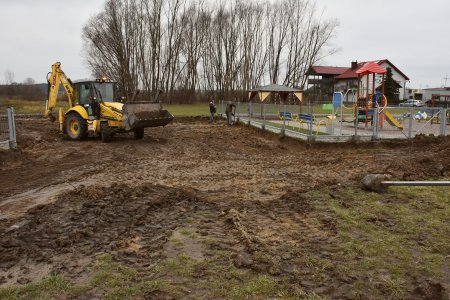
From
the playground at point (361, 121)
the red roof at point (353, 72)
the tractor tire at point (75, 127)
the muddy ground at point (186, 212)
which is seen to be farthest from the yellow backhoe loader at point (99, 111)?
the red roof at point (353, 72)

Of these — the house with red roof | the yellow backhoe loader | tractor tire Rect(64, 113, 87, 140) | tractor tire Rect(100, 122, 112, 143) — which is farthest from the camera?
the house with red roof

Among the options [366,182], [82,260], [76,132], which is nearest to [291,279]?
[82,260]

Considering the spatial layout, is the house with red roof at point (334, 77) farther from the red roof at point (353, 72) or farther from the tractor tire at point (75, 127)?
the tractor tire at point (75, 127)

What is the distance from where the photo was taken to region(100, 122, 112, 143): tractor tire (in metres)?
16.4

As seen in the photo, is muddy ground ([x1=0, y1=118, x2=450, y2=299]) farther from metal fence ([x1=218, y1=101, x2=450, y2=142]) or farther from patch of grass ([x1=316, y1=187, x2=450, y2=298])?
metal fence ([x1=218, y1=101, x2=450, y2=142])

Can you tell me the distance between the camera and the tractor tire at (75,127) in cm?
1697

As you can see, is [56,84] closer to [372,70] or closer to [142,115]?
[142,115]

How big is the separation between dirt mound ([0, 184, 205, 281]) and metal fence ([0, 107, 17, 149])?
257 inches

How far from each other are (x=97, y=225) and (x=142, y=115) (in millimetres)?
10244

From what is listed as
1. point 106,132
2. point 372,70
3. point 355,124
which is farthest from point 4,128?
point 372,70

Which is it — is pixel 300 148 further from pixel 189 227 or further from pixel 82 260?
pixel 82 260

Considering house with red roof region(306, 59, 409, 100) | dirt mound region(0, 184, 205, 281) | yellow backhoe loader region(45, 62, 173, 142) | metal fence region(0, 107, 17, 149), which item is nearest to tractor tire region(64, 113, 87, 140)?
yellow backhoe loader region(45, 62, 173, 142)

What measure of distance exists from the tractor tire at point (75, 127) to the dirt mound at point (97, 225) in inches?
362

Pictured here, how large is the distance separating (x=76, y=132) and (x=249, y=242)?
45.3 ft
